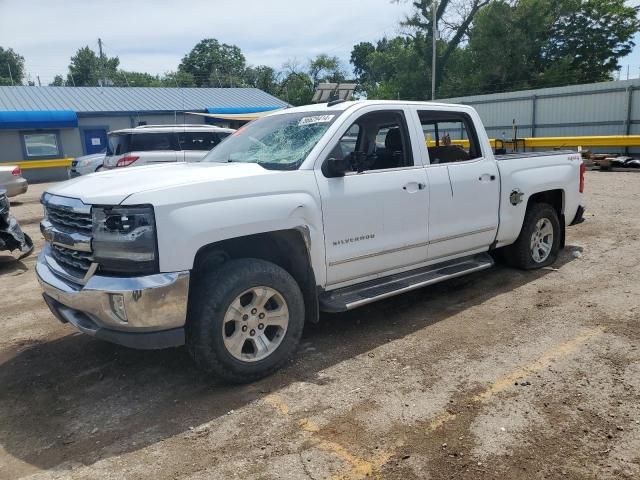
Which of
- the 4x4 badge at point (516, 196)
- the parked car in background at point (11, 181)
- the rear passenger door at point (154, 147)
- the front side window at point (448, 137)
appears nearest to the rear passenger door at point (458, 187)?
the front side window at point (448, 137)

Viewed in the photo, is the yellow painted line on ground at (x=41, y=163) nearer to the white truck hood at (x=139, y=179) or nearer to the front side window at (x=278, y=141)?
the front side window at (x=278, y=141)

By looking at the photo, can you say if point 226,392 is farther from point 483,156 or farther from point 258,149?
point 483,156

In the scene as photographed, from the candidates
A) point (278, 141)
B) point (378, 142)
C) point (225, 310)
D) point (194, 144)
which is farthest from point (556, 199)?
point (194, 144)

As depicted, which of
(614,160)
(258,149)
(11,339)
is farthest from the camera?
(614,160)

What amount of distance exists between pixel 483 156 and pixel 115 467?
14.2 feet

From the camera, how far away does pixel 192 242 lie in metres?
3.43

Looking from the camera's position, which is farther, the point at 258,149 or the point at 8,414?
the point at 258,149

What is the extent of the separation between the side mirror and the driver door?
3 cm

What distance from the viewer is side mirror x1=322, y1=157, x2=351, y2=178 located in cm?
411

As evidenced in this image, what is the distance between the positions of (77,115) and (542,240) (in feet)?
85.7

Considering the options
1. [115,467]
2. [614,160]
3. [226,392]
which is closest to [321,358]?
[226,392]

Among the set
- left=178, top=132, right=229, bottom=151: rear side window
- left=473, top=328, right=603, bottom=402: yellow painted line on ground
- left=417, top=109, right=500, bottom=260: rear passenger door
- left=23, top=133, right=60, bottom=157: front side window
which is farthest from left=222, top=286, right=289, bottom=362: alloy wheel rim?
left=23, top=133, right=60, bottom=157: front side window

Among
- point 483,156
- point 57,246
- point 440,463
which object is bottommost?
point 440,463

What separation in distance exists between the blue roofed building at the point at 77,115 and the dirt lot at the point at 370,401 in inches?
849
